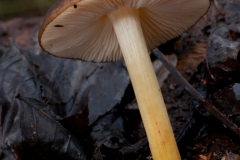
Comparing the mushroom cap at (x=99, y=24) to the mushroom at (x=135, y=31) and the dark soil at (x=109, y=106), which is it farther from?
the dark soil at (x=109, y=106)

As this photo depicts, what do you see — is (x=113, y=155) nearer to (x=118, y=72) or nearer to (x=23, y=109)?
(x=23, y=109)

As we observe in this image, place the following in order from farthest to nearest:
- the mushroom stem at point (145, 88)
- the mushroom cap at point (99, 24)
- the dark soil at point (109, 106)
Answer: the dark soil at point (109, 106) → the mushroom stem at point (145, 88) → the mushroom cap at point (99, 24)

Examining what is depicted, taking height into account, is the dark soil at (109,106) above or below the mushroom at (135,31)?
below

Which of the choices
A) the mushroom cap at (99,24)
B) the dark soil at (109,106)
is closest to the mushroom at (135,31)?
the mushroom cap at (99,24)

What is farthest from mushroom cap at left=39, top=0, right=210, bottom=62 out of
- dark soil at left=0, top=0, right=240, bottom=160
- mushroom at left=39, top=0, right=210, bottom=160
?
dark soil at left=0, top=0, right=240, bottom=160

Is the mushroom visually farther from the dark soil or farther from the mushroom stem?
the dark soil

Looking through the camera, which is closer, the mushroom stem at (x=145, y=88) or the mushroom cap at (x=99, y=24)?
the mushroom cap at (x=99, y=24)

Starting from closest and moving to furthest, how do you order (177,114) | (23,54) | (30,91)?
(177,114) → (30,91) → (23,54)

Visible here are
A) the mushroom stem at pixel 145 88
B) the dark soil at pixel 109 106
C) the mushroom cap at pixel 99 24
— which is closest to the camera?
the mushroom cap at pixel 99 24

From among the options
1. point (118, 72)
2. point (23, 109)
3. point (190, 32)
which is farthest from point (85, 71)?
point (190, 32)
